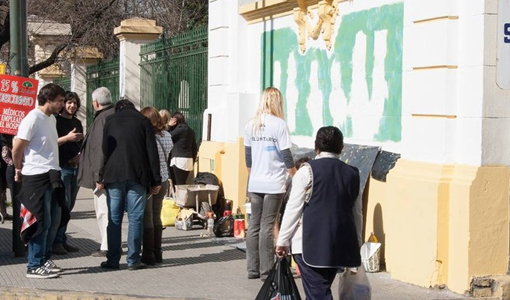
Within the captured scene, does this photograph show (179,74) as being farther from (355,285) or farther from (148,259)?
(355,285)

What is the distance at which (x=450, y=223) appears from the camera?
8742mm

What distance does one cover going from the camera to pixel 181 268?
415 inches

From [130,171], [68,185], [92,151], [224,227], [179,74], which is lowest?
[224,227]

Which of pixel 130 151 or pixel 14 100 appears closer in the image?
pixel 130 151

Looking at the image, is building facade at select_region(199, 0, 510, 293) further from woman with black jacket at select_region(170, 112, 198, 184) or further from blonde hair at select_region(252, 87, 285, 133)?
woman with black jacket at select_region(170, 112, 198, 184)

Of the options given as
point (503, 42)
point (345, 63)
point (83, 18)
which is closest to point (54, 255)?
point (345, 63)

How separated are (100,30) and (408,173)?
1952 cm

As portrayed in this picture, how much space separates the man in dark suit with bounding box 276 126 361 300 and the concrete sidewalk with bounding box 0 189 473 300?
6.23 feet

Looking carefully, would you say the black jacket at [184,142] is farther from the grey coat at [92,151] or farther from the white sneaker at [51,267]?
the white sneaker at [51,267]

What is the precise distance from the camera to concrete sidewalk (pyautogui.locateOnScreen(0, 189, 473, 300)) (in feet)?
28.6

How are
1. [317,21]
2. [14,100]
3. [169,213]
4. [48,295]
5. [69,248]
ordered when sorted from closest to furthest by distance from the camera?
[48,295], [14,100], [69,248], [317,21], [169,213]

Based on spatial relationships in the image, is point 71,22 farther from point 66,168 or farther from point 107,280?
point 107,280

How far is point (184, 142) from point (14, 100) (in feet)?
14.7

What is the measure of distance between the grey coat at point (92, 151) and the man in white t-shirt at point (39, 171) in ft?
2.48
